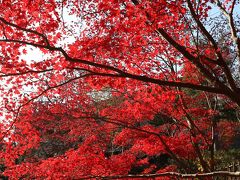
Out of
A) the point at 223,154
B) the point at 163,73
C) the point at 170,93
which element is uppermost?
the point at 163,73

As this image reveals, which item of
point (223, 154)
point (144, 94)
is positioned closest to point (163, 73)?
point (144, 94)

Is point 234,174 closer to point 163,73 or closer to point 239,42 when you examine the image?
point 239,42

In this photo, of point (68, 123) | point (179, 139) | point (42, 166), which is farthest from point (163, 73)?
point (68, 123)

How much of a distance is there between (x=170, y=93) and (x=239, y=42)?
3219mm

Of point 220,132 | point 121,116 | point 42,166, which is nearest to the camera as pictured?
point 42,166

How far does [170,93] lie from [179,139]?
9.04 feet

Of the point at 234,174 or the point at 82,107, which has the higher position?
the point at 82,107

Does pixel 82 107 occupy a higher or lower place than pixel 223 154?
higher

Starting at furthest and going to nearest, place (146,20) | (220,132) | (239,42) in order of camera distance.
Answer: (220,132) < (146,20) < (239,42)

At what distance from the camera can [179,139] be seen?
10617 mm

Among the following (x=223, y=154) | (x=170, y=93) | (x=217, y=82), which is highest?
(x=170, y=93)

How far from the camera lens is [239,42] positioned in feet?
18.8

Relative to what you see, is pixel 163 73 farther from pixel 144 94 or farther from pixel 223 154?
pixel 223 154

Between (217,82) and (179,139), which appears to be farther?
(179,139)
